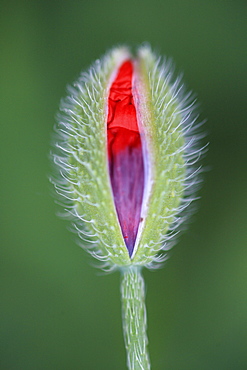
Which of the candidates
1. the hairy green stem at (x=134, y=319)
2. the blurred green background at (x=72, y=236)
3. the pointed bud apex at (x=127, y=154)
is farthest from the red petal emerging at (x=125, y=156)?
the blurred green background at (x=72, y=236)

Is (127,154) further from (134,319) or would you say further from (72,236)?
(72,236)

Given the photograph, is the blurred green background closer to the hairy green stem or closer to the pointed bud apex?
the hairy green stem

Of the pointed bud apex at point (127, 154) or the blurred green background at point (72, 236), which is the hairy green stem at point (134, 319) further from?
the blurred green background at point (72, 236)

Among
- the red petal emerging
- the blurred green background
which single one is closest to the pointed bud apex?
the red petal emerging

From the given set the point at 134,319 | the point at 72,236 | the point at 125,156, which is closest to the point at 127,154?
the point at 125,156

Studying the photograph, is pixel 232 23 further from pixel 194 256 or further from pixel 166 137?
pixel 166 137

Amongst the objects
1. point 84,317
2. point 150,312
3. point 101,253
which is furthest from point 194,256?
point 101,253

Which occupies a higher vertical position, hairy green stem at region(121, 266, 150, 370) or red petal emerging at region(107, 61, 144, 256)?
red petal emerging at region(107, 61, 144, 256)
